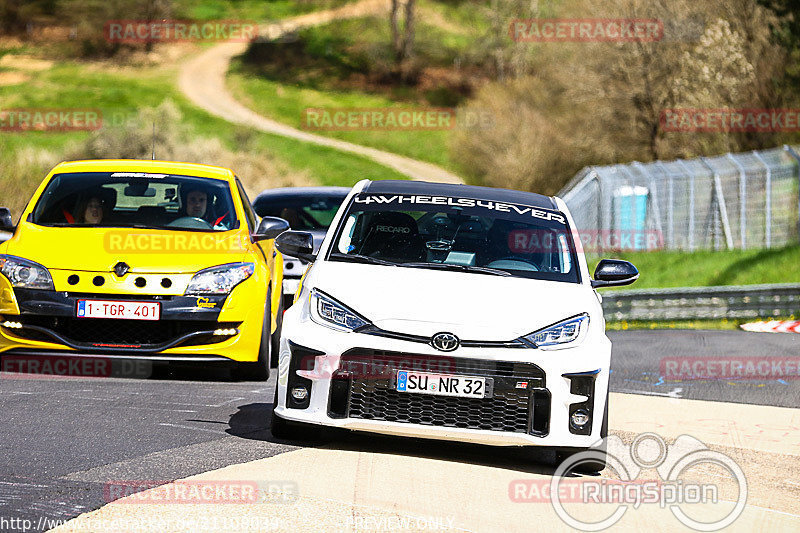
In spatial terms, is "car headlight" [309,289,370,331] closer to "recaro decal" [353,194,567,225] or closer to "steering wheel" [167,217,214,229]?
"recaro decal" [353,194,567,225]

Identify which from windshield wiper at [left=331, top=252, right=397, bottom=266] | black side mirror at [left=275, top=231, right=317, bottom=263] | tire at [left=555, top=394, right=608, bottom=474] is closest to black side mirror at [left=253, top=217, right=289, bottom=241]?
black side mirror at [left=275, top=231, right=317, bottom=263]

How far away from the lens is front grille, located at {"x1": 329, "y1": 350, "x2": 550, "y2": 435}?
730 centimetres

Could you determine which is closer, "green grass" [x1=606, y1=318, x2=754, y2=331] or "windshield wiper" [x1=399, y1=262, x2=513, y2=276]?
"windshield wiper" [x1=399, y1=262, x2=513, y2=276]

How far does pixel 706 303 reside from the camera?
20.4 meters

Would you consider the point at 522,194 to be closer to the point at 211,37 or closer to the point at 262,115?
the point at 262,115

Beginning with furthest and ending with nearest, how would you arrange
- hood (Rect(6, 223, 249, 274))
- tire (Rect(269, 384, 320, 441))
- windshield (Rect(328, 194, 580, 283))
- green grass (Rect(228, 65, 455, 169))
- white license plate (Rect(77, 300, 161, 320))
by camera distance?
green grass (Rect(228, 65, 455, 169)), hood (Rect(6, 223, 249, 274)), white license plate (Rect(77, 300, 161, 320)), windshield (Rect(328, 194, 580, 283)), tire (Rect(269, 384, 320, 441))

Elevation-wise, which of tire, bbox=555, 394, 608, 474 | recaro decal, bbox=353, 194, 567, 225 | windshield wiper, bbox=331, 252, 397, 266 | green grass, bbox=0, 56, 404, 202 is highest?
recaro decal, bbox=353, 194, 567, 225

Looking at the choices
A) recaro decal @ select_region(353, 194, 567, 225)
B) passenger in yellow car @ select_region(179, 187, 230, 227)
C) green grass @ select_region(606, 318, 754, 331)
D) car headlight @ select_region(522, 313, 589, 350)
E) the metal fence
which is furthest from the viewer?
the metal fence

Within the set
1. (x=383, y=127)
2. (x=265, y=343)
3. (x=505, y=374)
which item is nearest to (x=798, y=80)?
(x=265, y=343)

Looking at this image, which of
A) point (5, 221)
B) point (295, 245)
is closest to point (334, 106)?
point (5, 221)

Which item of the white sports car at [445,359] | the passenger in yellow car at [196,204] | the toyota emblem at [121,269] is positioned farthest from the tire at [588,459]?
the passenger in yellow car at [196,204]

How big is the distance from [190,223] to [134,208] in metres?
0.61

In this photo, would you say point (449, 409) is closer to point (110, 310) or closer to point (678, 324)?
point (110, 310)

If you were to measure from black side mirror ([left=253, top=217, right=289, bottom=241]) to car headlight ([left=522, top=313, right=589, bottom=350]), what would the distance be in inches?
157
